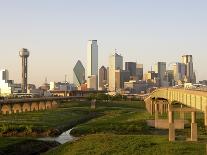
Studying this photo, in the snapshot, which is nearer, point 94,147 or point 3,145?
point 94,147

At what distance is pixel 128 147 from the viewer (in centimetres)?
5647

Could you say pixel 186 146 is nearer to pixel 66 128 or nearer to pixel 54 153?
pixel 54 153

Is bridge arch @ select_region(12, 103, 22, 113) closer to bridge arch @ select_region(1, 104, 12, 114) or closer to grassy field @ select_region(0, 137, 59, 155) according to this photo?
bridge arch @ select_region(1, 104, 12, 114)

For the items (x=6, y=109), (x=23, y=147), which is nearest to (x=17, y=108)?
(x=6, y=109)

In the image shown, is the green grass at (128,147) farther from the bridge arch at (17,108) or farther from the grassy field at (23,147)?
the bridge arch at (17,108)

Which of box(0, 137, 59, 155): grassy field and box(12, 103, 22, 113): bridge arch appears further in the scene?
box(12, 103, 22, 113): bridge arch

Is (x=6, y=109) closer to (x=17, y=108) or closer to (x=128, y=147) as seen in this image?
(x=17, y=108)

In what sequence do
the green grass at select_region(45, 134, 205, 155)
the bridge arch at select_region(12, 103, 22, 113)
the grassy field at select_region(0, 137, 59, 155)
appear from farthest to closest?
the bridge arch at select_region(12, 103, 22, 113)
the grassy field at select_region(0, 137, 59, 155)
the green grass at select_region(45, 134, 205, 155)

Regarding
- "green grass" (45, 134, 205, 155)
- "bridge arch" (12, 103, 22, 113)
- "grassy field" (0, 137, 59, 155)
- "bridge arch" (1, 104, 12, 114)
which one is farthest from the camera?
"bridge arch" (12, 103, 22, 113)

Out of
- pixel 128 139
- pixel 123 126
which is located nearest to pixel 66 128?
pixel 123 126

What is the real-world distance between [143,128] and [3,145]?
3407 centimetres

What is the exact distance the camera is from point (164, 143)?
5947 cm

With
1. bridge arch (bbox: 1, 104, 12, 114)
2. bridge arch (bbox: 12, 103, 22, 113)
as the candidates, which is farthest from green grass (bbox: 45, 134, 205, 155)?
bridge arch (bbox: 12, 103, 22, 113)

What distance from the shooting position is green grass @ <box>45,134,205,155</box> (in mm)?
52594
